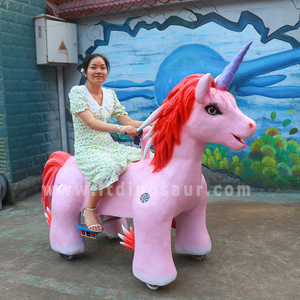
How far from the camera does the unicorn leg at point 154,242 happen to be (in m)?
2.30

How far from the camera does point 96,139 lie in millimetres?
2822

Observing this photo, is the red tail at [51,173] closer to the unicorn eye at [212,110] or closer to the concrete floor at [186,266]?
the concrete floor at [186,266]

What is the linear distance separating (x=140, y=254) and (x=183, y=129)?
0.88m

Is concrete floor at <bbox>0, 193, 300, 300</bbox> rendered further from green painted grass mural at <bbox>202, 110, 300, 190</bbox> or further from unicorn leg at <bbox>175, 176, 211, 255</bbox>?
green painted grass mural at <bbox>202, 110, 300, 190</bbox>

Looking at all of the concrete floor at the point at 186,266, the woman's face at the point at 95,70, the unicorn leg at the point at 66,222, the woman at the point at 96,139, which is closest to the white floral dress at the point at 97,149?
the woman at the point at 96,139

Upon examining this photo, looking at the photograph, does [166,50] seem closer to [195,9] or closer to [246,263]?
[195,9]

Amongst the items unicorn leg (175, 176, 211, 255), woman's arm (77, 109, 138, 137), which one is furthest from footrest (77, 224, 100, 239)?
woman's arm (77, 109, 138, 137)

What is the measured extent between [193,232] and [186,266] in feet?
0.90

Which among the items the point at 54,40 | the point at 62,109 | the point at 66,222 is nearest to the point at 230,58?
the point at 54,40

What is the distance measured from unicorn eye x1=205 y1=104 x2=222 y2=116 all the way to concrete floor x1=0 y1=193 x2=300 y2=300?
1.16 metres

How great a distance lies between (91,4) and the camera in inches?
197

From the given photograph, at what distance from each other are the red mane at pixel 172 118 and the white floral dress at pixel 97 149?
33cm

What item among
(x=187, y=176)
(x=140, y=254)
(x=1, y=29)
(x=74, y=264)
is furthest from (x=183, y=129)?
(x=1, y=29)

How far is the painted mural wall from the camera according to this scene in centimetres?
449
